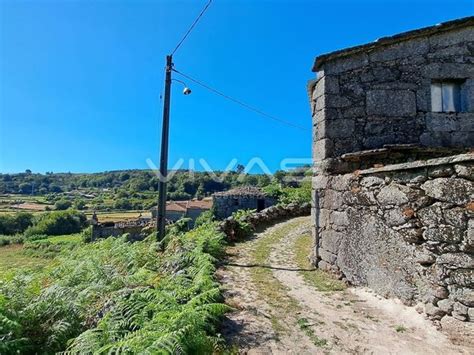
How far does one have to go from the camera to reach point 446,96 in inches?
217

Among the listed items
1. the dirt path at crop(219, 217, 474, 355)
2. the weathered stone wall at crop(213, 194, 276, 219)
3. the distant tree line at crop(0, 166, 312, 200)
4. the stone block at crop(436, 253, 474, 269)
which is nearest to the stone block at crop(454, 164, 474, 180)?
the stone block at crop(436, 253, 474, 269)

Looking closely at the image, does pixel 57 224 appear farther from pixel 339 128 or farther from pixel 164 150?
pixel 339 128

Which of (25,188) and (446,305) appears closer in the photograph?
(446,305)

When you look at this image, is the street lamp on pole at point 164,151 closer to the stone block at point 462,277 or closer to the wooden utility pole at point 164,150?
the wooden utility pole at point 164,150

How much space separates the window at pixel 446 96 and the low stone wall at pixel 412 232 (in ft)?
7.19

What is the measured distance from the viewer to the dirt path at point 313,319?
9.86 ft

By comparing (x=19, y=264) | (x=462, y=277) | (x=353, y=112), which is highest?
(x=353, y=112)

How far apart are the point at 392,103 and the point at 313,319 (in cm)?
384

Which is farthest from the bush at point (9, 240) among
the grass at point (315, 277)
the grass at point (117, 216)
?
the grass at point (315, 277)

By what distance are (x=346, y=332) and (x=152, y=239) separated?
17.3 feet

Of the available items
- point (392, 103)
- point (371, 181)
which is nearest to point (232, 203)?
point (392, 103)

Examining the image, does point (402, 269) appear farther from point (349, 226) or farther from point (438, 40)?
point (438, 40)

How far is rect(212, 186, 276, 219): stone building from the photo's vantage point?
22719 mm

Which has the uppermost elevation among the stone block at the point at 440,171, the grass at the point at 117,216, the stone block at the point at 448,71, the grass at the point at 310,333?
the stone block at the point at 448,71
